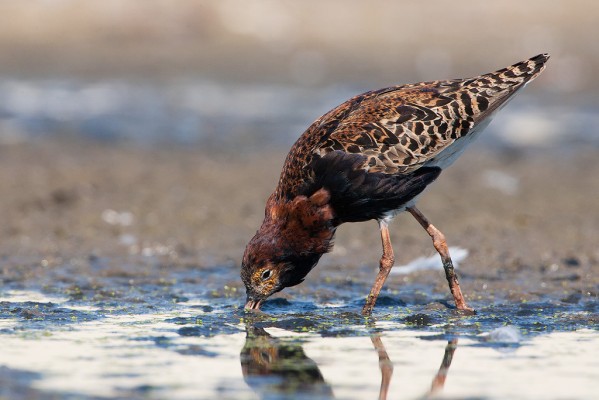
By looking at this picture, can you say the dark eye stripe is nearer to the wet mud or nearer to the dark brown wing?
the wet mud

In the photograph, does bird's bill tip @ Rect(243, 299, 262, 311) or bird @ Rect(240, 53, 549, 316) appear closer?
bird @ Rect(240, 53, 549, 316)

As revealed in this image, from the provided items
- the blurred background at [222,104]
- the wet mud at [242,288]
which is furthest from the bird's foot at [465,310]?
the blurred background at [222,104]

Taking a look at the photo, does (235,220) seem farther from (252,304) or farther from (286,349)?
(286,349)

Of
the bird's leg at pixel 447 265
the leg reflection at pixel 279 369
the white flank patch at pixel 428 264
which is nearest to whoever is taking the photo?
the leg reflection at pixel 279 369

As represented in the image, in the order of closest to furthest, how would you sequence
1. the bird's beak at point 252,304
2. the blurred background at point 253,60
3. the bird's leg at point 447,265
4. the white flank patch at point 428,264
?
the bird's beak at point 252,304, the bird's leg at point 447,265, the white flank patch at point 428,264, the blurred background at point 253,60

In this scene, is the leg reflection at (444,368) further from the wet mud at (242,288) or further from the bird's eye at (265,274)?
the bird's eye at (265,274)

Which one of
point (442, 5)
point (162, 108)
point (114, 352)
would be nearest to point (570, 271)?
point (114, 352)

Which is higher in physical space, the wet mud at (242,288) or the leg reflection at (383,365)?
the wet mud at (242,288)

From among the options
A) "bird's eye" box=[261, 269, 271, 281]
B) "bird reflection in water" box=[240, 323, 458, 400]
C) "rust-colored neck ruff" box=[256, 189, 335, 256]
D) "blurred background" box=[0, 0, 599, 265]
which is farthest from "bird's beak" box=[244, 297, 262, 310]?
"blurred background" box=[0, 0, 599, 265]
